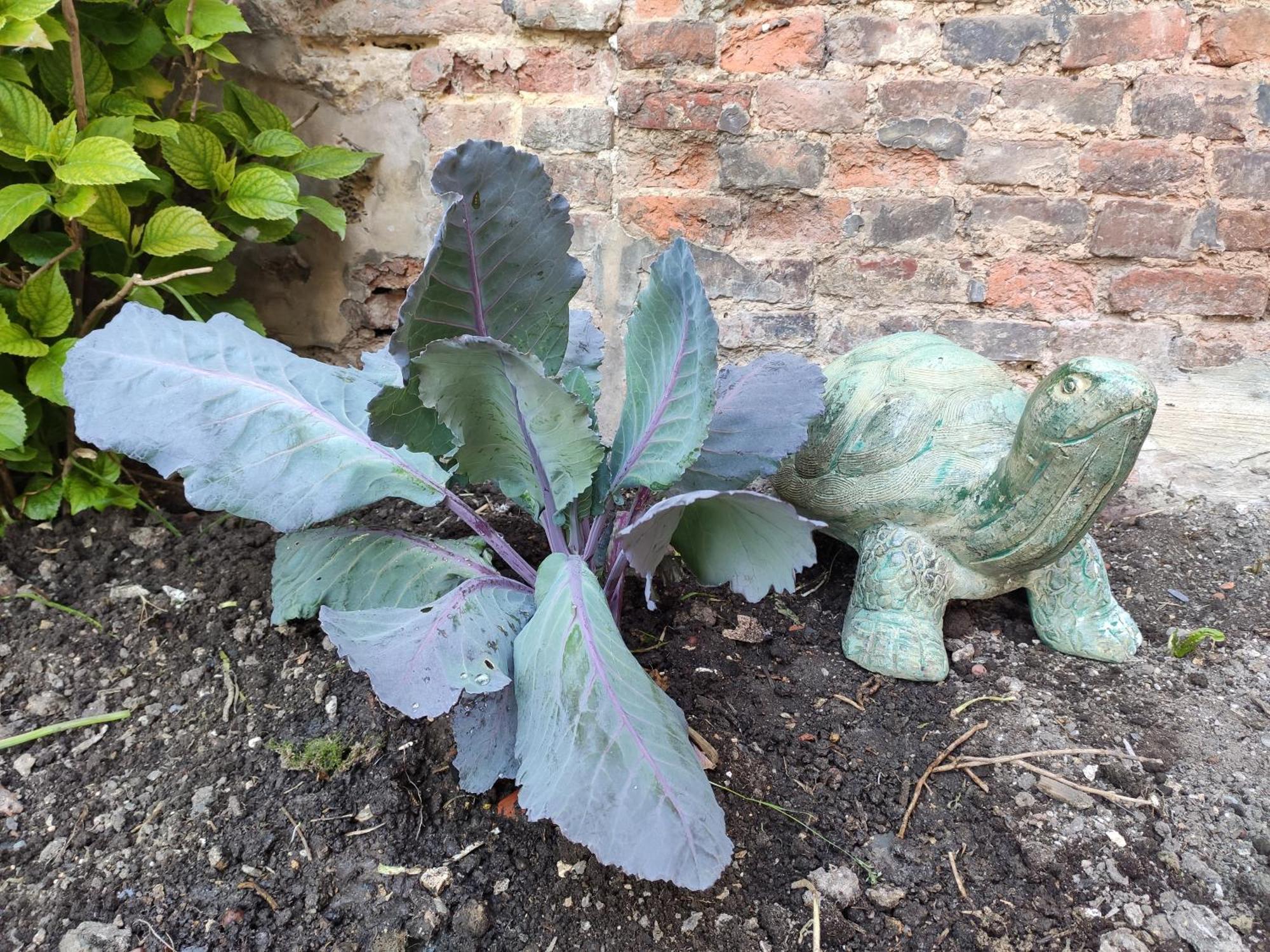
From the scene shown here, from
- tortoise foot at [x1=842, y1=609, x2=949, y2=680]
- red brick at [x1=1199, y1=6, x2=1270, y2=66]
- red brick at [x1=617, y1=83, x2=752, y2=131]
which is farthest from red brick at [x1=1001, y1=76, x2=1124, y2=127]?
tortoise foot at [x1=842, y1=609, x2=949, y2=680]

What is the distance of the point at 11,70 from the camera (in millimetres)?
1503

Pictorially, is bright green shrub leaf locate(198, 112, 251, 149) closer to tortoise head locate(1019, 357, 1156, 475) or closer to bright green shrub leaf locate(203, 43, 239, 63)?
bright green shrub leaf locate(203, 43, 239, 63)

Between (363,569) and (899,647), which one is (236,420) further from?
(899,647)

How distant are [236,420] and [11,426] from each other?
60 centimetres

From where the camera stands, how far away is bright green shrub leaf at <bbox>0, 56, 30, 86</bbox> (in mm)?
1501

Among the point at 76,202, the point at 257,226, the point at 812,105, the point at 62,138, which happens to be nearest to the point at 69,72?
the point at 62,138

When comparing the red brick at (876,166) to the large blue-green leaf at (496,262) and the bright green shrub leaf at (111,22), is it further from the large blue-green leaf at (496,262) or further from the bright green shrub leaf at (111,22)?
the bright green shrub leaf at (111,22)

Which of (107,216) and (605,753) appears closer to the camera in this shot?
(605,753)

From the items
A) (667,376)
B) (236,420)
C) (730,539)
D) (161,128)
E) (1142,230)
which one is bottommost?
(730,539)

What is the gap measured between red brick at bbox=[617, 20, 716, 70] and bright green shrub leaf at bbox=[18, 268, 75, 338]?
1.21 meters

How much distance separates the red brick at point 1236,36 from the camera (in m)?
1.72

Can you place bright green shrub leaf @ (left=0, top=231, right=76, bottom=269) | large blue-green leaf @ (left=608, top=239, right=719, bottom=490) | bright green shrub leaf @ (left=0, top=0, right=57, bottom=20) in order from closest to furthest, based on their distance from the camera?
large blue-green leaf @ (left=608, top=239, right=719, bottom=490) → bright green shrub leaf @ (left=0, top=0, right=57, bottom=20) → bright green shrub leaf @ (left=0, top=231, right=76, bottom=269)

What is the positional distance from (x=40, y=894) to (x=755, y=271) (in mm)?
1701

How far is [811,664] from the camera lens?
4.90ft
